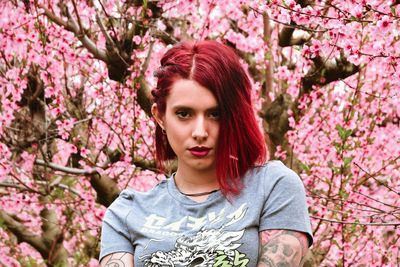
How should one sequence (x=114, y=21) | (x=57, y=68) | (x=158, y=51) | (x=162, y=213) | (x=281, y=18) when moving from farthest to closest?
(x=158, y=51), (x=57, y=68), (x=114, y=21), (x=281, y=18), (x=162, y=213)

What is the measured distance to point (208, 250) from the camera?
1631mm

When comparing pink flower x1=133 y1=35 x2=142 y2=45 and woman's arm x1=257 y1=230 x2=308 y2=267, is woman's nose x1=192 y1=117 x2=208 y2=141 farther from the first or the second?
pink flower x1=133 y1=35 x2=142 y2=45

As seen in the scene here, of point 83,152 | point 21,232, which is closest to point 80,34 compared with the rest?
point 83,152

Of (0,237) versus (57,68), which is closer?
(57,68)

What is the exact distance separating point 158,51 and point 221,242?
4.38 meters

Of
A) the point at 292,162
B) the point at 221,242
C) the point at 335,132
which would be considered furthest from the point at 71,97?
the point at 221,242

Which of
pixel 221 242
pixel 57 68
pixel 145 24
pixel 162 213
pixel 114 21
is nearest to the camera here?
pixel 221 242

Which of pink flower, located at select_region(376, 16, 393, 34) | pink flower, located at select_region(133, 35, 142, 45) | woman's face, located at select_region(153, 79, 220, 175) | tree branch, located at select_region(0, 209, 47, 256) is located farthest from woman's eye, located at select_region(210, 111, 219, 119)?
tree branch, located at select_region(0, 209, 47, 256)

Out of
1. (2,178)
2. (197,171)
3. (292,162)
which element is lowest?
(2,178)

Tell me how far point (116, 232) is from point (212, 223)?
440 millimetres

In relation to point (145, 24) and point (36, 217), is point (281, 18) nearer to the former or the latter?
point (145, 24)

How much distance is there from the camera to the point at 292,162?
14.9ft

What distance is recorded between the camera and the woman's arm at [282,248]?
5.18 ft

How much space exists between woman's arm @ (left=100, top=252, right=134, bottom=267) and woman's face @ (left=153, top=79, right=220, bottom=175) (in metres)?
0.44
